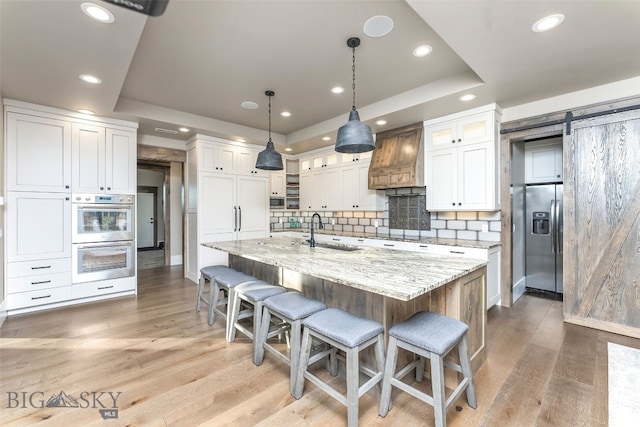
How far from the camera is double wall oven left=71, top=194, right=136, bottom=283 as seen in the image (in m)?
3.81

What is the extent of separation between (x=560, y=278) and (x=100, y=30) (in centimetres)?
580

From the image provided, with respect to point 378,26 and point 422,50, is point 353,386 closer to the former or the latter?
point 378,26

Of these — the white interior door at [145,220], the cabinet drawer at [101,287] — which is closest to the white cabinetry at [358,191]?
the cabinet drawer at [101,287]

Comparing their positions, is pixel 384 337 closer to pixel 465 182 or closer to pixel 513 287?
pixel 465 182

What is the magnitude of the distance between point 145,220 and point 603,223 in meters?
10.2

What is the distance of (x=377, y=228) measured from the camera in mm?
5109

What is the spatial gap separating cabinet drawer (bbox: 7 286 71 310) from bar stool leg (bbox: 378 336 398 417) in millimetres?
4115

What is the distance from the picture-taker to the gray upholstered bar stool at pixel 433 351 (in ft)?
5.11

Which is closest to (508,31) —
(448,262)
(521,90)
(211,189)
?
(521,90)

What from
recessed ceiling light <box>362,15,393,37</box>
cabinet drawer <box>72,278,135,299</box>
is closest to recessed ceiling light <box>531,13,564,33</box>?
recessed ceiling light <box>362,15,393,37</box>

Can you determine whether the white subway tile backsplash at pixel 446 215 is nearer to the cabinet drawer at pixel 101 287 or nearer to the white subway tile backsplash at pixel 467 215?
the white subway tile backsplash at pixel 467 215

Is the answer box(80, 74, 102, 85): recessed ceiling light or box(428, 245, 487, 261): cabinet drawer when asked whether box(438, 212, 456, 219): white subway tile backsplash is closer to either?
box(428, 245, 487, 261): cabinet drawer

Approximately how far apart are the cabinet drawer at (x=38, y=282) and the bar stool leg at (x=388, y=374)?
4.12 metres

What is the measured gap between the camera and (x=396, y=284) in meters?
1.60
